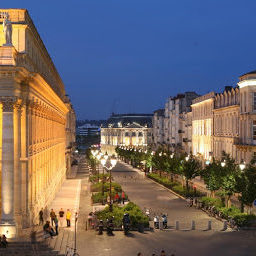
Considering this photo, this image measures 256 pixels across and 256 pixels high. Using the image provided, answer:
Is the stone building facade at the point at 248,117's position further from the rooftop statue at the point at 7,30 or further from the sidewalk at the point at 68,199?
the rooftop statue at the point at 7,30

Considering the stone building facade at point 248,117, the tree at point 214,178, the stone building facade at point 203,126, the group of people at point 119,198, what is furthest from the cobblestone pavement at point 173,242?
the stone building facade at point 203,126

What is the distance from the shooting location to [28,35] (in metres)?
37.7

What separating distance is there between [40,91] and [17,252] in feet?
48.8

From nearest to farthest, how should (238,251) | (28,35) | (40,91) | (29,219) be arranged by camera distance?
(238,251) → (29,219) → (28,35) → (40,91)

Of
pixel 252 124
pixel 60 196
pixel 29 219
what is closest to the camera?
pixel 29 219

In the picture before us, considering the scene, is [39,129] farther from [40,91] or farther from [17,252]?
[17,252]

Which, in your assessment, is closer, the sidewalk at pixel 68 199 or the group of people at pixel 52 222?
the group of people at pixel 52 222

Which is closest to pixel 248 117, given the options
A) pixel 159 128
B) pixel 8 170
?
pixel 8 170

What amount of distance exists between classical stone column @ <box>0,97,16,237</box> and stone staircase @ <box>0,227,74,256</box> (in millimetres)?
1155

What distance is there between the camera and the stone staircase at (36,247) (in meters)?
29.3

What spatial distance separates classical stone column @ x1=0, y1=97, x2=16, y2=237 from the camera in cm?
3173

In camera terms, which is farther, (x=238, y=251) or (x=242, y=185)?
(x=242, y=185)

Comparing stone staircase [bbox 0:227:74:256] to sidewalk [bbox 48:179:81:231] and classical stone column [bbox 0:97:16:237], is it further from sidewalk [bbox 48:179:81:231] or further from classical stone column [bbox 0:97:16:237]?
sidewalk [bbox 48:179:81:231]

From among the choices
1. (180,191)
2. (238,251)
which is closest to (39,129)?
(238,251)
